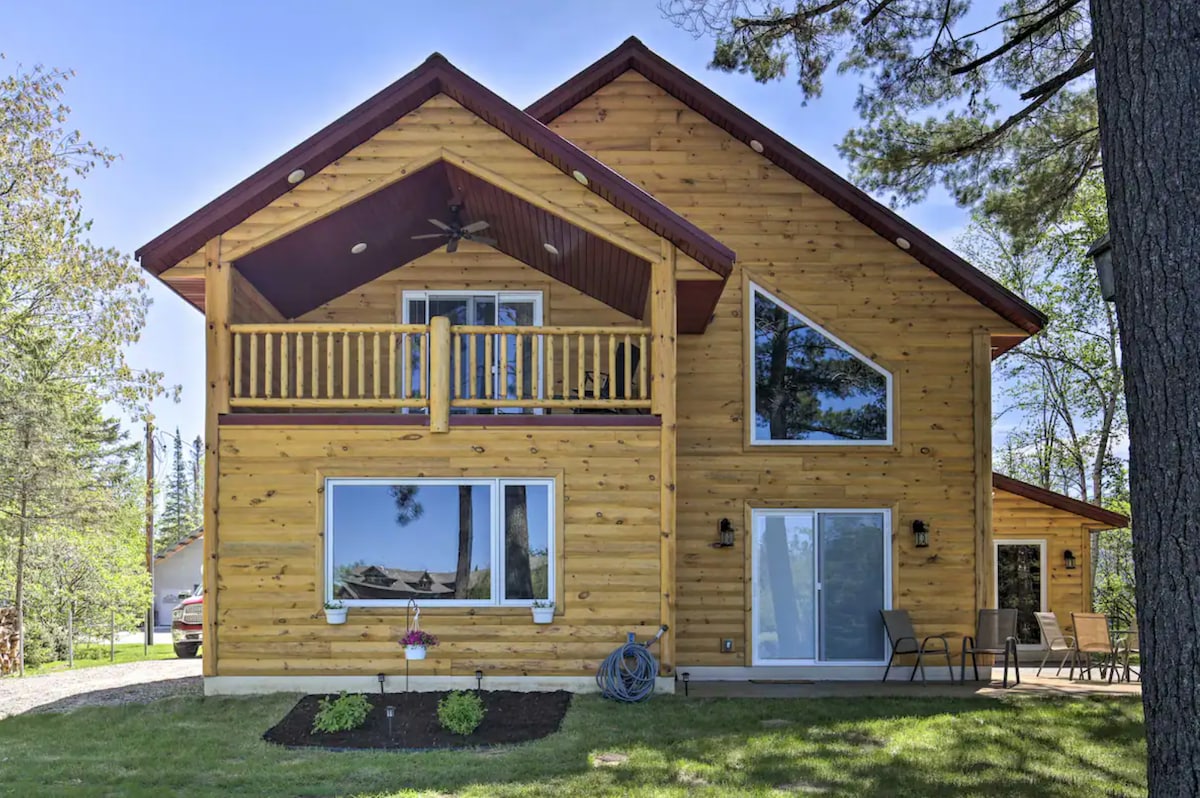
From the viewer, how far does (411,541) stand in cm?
920

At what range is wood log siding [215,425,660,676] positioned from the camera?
351 inches

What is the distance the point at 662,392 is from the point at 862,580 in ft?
11.3

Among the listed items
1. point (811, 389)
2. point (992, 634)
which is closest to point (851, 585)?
point (992, 634)

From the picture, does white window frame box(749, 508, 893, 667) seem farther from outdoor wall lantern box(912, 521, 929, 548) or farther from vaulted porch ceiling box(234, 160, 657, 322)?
vaulted porch ceiling box(234, 160, 657, 322)

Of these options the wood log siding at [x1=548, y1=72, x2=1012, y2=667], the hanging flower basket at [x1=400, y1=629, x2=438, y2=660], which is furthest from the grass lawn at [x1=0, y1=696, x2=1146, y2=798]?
the wood log siding at [x1=548, y1=72, x2=1012, y2=667]

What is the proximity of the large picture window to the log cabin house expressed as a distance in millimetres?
22

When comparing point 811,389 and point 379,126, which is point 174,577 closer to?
point 811,389

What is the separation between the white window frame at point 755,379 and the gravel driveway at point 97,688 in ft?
19.9

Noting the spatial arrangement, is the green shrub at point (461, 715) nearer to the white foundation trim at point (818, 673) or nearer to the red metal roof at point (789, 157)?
the white foundation trim at point (818, 673)

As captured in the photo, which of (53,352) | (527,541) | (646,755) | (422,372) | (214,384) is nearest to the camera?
(646,755)

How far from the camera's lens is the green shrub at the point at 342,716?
754 cm

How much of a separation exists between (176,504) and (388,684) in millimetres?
54652

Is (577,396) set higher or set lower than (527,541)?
higher

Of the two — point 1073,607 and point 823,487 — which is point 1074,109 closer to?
point 823,487
